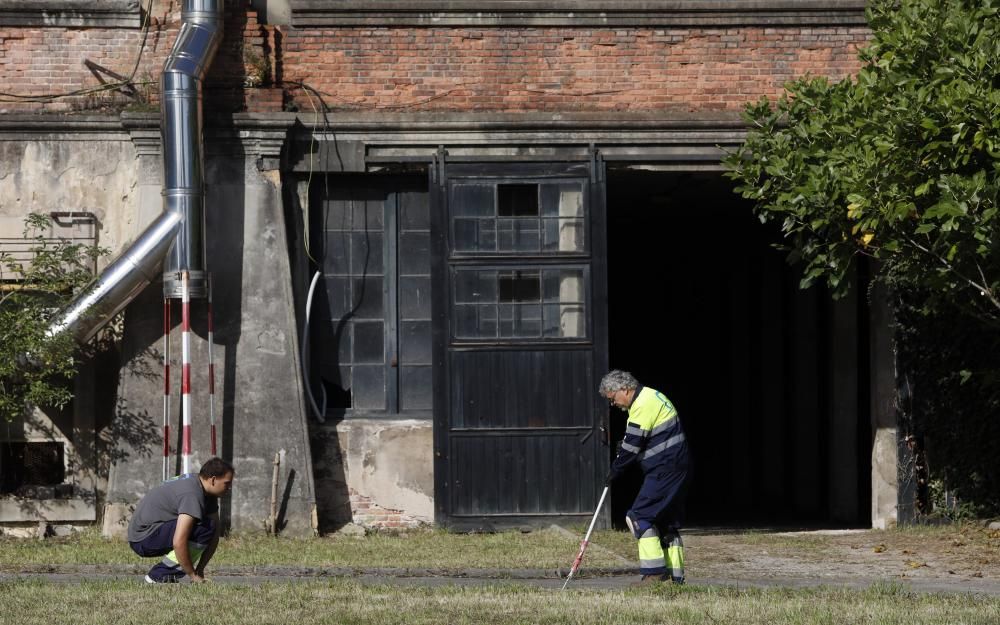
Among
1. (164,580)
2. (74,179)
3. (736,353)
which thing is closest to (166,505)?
(164,580)

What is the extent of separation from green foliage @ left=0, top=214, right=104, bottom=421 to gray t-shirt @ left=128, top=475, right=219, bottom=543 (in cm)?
368

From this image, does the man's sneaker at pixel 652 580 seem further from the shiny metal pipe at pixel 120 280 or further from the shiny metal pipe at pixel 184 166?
the shiny metal pipe at pixel 120 280

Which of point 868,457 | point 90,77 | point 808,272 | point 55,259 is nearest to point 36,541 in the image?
point 55,259

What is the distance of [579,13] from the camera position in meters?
14.7

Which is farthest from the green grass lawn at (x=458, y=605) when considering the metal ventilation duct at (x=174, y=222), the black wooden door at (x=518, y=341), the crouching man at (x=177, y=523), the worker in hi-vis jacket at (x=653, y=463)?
the black wooden door at (x=518, y=341)

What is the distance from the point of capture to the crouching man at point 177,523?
9445 millimetres

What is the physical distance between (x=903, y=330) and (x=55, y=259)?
8583 millimetres

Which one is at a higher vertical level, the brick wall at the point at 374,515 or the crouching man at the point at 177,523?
the crouching man at the point at 177,523

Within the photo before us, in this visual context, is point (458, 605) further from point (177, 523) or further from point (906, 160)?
point (906, 160)

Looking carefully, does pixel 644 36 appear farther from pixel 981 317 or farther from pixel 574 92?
pixel 981 317

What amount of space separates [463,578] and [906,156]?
490 centimetres

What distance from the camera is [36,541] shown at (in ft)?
44.8

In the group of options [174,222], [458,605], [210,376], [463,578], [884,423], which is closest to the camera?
[458,605]

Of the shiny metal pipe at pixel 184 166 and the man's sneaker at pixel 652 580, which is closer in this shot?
the man's sneaker at pixel 652 580
